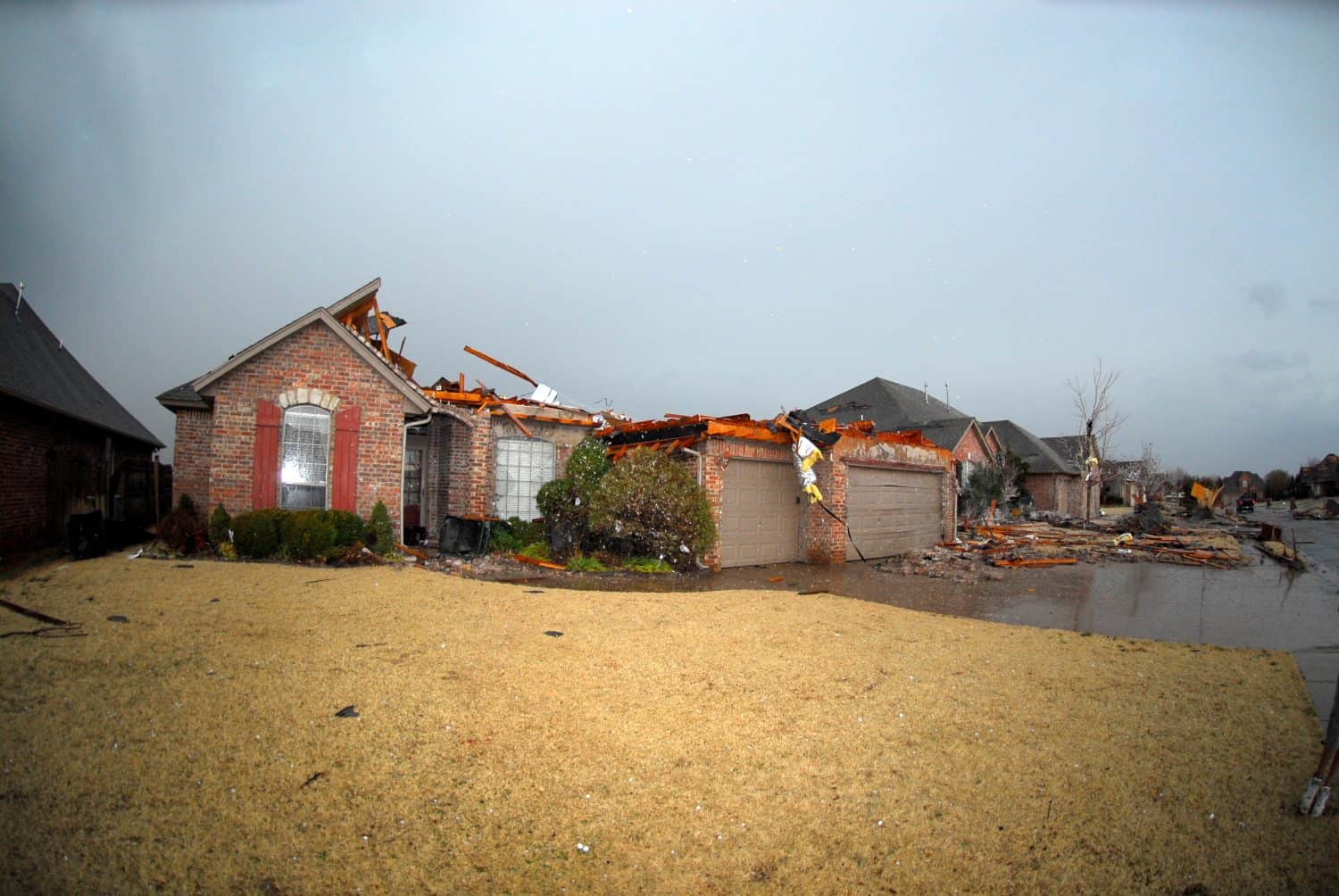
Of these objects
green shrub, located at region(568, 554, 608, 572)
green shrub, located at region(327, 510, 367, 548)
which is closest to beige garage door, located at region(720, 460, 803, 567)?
green shrub, located at region(568, 554, 608, 572)

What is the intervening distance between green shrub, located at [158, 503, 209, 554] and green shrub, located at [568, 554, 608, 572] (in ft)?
19.7

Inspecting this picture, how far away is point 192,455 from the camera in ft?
43.5

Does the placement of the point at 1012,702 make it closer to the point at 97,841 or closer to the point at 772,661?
the point at 772,661

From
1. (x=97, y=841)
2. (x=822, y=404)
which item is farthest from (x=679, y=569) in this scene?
(x=822, y=404)

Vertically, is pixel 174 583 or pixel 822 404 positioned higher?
pixel 822 404

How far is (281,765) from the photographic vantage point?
320 centimetres

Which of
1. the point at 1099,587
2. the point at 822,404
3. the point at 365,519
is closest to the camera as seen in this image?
the point at 1099,587

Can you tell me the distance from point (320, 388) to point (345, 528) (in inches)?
111

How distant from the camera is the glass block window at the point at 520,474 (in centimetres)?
1389

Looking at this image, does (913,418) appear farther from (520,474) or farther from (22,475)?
(22,475)

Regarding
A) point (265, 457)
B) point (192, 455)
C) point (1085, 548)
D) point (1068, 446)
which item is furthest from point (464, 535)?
point (1068, 446)

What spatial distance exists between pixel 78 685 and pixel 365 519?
769 cm

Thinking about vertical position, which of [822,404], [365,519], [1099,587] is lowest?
[1099,587]

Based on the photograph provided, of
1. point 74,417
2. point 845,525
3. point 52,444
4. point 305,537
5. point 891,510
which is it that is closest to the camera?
point 305,537
